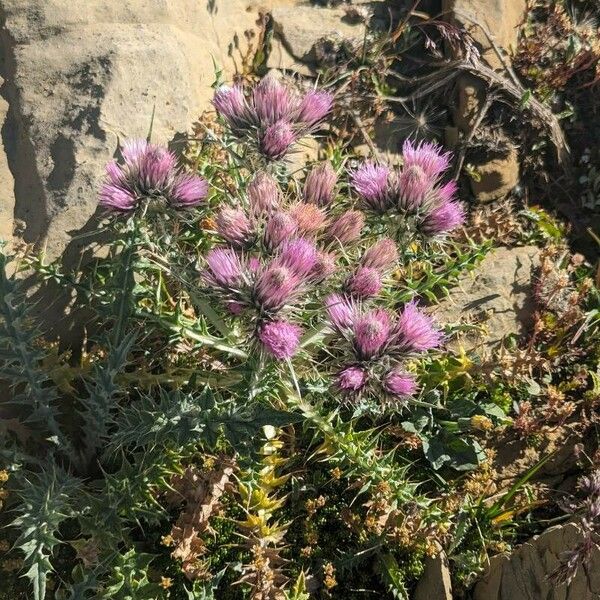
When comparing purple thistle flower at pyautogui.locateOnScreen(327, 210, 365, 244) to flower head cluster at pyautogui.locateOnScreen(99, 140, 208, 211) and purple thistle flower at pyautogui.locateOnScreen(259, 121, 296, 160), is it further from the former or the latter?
flower head cluster at pyautogui.locateOnScreen(99, 140, 208, 211)

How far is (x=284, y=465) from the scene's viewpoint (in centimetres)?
407

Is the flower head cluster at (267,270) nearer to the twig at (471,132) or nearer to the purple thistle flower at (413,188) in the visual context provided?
the purple thistle flower at (413,188)

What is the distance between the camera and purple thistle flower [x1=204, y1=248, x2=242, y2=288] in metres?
3.03

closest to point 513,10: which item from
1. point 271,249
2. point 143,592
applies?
point 271,249

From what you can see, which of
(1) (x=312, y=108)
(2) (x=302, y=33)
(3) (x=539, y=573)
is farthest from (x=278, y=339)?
(2) (x=302, y=33)

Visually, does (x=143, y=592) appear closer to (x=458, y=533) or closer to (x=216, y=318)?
(x=216, y=318)

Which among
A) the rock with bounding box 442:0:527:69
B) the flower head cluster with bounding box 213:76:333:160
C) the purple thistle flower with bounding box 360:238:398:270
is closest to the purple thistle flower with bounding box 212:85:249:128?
the flower head cluster with bounding box 213:76:333:160

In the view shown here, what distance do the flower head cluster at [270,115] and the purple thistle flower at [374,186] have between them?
35 centimetres

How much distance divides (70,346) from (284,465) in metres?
1.34

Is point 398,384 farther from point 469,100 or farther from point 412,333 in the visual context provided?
point 469,100

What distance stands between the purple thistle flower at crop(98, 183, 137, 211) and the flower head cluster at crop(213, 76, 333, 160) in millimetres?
579

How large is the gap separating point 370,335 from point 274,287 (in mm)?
416

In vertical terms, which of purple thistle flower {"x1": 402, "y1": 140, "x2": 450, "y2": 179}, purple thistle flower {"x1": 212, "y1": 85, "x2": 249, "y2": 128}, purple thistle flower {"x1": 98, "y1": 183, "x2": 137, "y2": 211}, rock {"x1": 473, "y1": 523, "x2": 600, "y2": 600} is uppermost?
purple thistle flower {"x1": 212, "y1": 85, "x2": 249, "y2": 128}

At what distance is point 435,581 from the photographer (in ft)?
12.5
